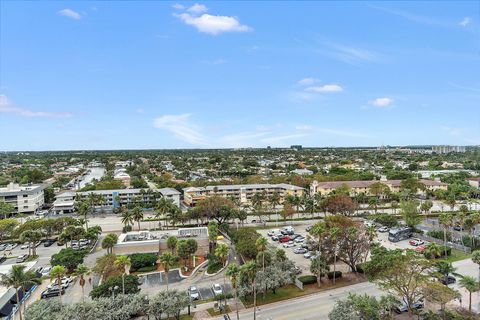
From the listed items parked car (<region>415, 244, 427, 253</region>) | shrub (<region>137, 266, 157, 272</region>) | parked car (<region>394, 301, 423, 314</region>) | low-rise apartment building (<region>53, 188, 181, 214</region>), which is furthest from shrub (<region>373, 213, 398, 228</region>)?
low-rise apartment building (<region>53, 188, 181, 214</region>)

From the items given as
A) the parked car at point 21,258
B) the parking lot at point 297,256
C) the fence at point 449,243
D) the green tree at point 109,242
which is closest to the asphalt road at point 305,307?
the parking lot at point 297,256

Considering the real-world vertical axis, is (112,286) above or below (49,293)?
above

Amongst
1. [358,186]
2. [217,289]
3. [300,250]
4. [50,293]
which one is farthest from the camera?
[358,186]

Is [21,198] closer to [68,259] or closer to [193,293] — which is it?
[68,259]

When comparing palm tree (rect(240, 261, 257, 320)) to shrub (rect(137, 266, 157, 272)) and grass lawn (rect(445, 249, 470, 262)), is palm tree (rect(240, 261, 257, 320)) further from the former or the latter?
grass lawn (rect(445, 249, 470, 262))

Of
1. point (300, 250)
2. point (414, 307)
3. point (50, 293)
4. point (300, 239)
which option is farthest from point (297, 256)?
point (50, 293)

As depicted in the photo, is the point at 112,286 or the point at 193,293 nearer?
the point at 112,286

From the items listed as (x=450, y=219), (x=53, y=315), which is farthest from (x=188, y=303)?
(x=450, y=219)

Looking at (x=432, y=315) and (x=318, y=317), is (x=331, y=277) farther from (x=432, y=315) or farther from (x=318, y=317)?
(x=432, y=315)
